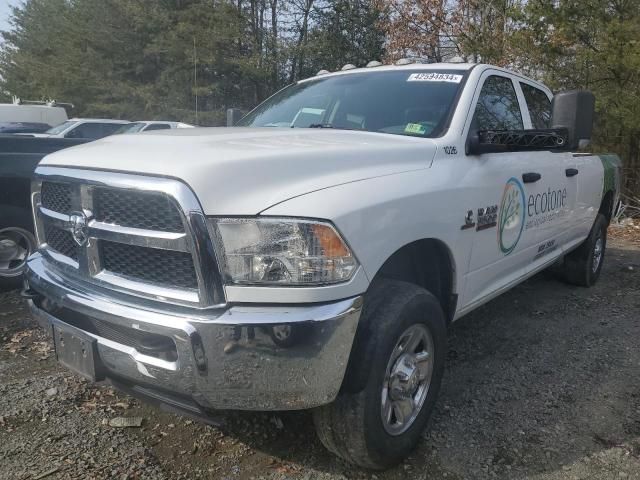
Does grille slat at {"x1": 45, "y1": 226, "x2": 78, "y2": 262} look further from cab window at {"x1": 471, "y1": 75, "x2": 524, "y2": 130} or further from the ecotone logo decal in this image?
the ecotone logo decal

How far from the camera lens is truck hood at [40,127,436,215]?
1962mm

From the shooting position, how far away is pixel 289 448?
263cm

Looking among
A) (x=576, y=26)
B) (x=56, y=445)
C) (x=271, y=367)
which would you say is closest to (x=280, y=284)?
(x=271, y=367)

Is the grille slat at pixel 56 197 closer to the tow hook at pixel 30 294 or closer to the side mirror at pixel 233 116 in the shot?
the tow hook at pixel 30 294

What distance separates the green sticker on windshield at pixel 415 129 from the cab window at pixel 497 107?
31 cm

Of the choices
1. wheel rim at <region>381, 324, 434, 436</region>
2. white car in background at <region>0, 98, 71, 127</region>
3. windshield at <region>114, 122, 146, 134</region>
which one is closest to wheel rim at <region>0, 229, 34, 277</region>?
wheel rim at <region>381, 324, 434, 436</region>

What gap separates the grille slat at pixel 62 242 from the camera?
8.00 ft

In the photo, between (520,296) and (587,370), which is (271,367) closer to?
(587,370)

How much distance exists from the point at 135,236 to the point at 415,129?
5.55 feet

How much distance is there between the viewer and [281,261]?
1937 millimetres

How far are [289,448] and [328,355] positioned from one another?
2.99ft

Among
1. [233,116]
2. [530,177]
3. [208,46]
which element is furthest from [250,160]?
[208,46]

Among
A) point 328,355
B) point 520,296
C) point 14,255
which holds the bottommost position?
point 520,296

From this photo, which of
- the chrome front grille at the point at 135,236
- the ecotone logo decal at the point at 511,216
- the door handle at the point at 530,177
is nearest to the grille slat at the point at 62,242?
the chrome front grille at the point at 135,236
